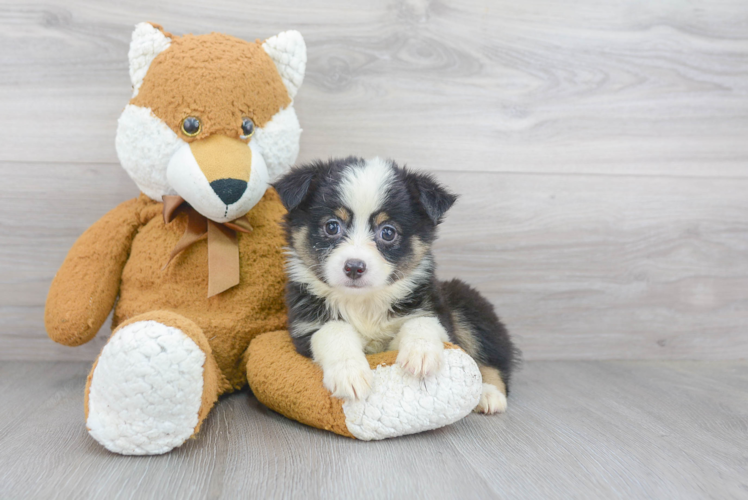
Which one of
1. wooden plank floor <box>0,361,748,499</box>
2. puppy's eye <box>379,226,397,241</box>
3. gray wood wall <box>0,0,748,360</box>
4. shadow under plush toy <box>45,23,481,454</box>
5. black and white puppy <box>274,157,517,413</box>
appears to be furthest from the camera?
gray wood wall <box>0,0,748,360</box>

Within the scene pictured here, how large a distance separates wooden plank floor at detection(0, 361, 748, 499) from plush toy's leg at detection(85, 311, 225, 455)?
0.07 meters

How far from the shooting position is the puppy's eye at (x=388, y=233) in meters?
1.68

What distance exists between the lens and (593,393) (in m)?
2.10

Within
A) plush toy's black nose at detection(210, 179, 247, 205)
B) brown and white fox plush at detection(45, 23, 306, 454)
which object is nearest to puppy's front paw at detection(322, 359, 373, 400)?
brown and white fox plush at detection(45, 23, 306, 454)

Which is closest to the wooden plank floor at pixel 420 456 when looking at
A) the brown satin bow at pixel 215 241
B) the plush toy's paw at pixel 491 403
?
the plush toy's paw at pixel 491 403

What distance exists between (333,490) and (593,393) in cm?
125

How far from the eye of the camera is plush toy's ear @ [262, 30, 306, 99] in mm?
1894

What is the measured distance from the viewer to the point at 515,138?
2465 mm

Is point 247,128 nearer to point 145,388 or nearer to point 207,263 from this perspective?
point 207,263

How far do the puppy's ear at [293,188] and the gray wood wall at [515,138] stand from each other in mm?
722

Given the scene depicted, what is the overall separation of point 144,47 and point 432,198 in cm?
104

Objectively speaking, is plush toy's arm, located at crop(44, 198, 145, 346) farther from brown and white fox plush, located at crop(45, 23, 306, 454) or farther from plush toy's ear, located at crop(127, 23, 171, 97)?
plush toy's ear, located at crop(127, 23, 171, 97)

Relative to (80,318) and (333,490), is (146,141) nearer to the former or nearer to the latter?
(80,318)

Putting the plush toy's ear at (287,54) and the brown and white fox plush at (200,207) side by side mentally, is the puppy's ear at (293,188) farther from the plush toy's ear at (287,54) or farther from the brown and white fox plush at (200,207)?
the plush toy's ear at (287,54)
